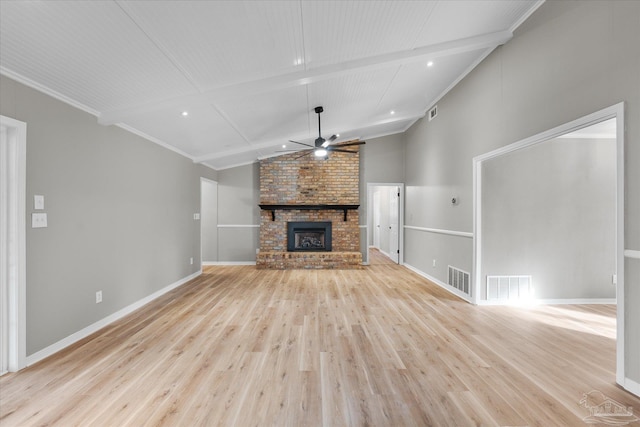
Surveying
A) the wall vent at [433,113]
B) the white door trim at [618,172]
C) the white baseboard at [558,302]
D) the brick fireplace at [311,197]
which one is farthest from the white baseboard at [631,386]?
the brick fireplace at [311,197]

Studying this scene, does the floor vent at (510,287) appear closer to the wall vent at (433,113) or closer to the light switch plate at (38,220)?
the wall vent at (433,113)

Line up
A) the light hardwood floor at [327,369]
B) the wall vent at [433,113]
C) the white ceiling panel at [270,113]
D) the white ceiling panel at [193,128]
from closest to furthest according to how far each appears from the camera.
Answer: the light hardwood floor at [327,369] → the white ceiling panel at [193,128] → the white ceiling panel at [270,113] → the wall vent at [433,113]

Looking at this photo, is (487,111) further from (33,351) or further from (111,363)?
(33,351)

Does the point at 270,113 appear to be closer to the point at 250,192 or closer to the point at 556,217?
the point at 250,192

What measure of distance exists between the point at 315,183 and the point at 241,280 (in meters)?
2.95

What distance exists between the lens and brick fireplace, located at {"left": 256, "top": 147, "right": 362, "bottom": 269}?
22.3 ft

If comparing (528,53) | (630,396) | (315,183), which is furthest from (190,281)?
(528,53)

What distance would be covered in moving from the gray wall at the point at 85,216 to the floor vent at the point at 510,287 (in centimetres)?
493

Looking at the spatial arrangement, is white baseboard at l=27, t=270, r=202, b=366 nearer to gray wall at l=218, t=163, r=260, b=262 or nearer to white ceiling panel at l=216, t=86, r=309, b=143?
gray wall at l=218, t=163, r=260, b=262

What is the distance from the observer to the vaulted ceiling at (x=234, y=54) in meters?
1.86

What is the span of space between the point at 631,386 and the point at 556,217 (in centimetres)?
257

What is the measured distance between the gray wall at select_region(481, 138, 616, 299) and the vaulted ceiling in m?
1.74

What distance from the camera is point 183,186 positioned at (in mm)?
4984

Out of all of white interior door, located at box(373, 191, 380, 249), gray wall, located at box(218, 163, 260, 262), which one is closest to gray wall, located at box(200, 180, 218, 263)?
gray wall, located at box(218, 163, 260, 262)
